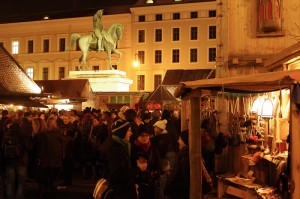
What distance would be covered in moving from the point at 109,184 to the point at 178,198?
134 centimetres

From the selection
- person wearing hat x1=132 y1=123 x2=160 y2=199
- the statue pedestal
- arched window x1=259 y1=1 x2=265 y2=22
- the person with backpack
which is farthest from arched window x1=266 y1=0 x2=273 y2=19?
the statue pedestal

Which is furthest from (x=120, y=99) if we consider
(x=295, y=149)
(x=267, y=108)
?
(x=295, y=149)

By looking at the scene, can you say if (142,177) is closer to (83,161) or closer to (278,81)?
(278,81)

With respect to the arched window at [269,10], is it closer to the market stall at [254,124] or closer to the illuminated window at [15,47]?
the market stall at [254,124]

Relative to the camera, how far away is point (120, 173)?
225 inches

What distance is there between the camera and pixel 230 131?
1246 cm

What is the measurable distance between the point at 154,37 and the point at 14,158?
44.7 metres

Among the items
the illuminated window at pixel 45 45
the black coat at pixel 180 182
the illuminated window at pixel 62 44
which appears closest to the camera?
the black coat at pixel 180 182

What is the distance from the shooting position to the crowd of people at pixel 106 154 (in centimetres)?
596

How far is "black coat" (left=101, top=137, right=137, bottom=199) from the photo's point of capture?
226 inches

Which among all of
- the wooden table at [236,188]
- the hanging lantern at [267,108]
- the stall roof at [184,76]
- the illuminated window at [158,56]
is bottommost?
the wooden table at [236,188]

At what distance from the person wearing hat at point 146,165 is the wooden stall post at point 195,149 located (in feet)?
1.86

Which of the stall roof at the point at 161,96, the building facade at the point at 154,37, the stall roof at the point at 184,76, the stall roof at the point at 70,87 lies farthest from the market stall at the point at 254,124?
the building facade at the point at 154,37

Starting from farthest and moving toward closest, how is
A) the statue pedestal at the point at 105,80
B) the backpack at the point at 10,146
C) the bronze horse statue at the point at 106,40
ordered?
the bronze horse statue at the point at 106,40 → the statue pedestal at the point at 105,80 → the backpack at the point at 10,146
